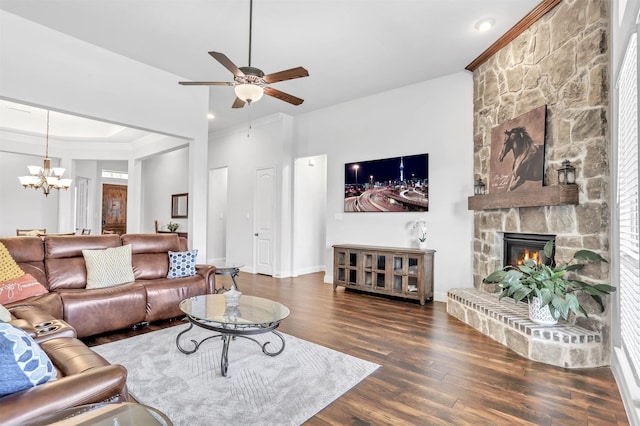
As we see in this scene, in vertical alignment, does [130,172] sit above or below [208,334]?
above

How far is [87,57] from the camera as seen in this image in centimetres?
404

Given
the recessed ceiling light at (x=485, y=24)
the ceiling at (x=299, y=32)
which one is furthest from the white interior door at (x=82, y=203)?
the recessed ceiling light at (x=485, y=24)

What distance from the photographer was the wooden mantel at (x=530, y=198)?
2.94 m

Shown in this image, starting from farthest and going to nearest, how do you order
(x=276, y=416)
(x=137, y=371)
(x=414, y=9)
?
(x=414, y=9) → (x=137, y=371) → (x=276, y=416)

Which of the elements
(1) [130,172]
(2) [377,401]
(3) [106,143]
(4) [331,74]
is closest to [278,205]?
(4) [331,74]

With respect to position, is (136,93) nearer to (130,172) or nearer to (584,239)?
(130,172)

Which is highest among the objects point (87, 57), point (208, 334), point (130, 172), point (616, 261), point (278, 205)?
point (87, 57)

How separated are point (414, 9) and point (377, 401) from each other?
134 inches

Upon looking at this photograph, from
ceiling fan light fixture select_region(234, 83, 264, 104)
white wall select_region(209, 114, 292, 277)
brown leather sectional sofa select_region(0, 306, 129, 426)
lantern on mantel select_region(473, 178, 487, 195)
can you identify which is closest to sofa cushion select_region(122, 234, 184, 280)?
brown leather sectional sofa select_region(0, 306, 129, 426)

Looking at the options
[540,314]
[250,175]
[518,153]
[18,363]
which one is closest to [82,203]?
[250,175]

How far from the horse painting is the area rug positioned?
2453 millimetres

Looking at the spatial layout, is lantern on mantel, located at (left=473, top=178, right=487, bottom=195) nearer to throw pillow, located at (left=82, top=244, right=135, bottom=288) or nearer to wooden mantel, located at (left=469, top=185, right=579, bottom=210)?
wooden mantel, located at (left=469, top=185, right=579, bottom=210)

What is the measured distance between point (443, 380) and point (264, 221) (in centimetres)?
500

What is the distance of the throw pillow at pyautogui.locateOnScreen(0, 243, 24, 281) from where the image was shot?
2.89 meters
